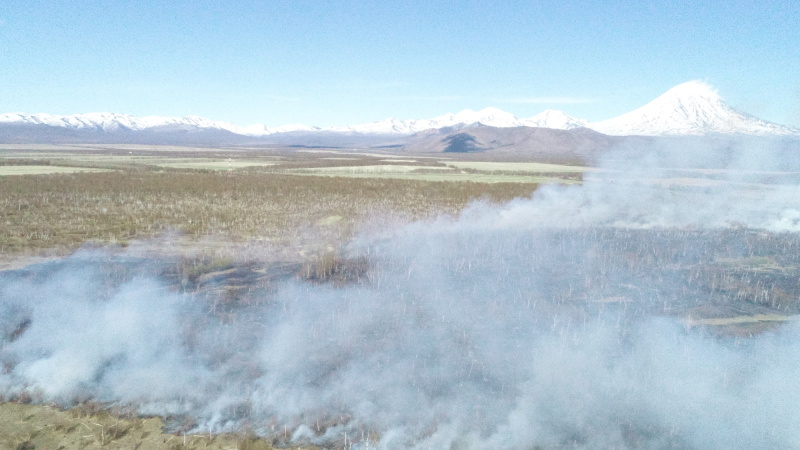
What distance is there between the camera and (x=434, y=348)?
11711 mm

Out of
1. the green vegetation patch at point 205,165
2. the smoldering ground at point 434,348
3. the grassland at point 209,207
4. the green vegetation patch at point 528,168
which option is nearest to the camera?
the smoldering ground at point 434,348

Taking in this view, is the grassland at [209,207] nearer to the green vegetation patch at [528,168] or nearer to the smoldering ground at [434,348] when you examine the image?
the smoldering ground at [434,348]

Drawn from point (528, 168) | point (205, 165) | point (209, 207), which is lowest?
point (209, 207)

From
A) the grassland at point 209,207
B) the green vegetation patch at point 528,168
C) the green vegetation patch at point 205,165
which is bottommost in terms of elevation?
the grassland at point 209,207

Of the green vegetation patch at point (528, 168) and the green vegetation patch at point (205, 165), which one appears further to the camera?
the green vegetation patch at point (528, 168)

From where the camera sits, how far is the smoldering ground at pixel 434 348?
Result: 880 cm

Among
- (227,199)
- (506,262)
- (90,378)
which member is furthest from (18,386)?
(227,199)

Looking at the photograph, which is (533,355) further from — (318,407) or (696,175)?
(696,175)

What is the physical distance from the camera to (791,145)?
34.8 meters

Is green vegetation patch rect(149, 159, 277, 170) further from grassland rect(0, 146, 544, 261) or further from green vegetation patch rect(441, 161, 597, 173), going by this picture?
green vegetation patch rect(441, 161, 597, 173)

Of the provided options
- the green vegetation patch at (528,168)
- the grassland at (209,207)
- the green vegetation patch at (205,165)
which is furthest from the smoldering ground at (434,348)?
the green vegetation patch at (528,168)

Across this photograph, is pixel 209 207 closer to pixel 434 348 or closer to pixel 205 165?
pixel 434 348

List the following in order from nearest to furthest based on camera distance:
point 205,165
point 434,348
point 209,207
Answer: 1. point 434,348
2. point 209,207
3. point 205,165

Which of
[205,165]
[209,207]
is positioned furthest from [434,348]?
[205,165]
